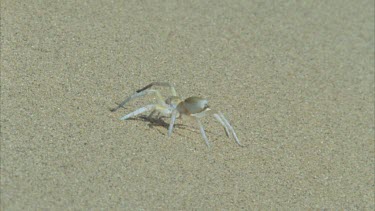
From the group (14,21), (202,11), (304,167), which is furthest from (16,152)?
(202,11)

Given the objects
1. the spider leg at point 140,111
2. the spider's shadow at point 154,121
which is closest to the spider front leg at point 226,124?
the spider's shadow at point 154,121

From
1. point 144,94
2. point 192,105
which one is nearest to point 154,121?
point 144,94

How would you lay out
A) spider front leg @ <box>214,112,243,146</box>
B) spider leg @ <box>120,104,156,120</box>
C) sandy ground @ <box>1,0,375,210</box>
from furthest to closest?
spider front leg @ <box>214,112,243,146</box> → spider leg @ <box>120,104,156,120</box> → sandy ground @ <box>1,0,375,210</box>

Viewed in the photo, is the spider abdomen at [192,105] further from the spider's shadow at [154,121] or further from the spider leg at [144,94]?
the spider's shadow at [154,121]

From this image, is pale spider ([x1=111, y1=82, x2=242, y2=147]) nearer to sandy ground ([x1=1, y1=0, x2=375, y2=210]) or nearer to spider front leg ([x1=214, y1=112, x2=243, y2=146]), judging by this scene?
spider front leg ([x1=214, y1=112, x2=243, y2=146])

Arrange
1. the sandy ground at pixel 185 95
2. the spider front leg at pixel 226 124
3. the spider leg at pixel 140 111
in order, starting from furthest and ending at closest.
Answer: the spider front leg at pixel 226 124
the spider leg at pixel 140 111
the sandy ground at pixel 185 95

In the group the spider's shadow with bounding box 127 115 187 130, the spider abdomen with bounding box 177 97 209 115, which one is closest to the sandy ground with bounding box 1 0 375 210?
the spider's shadow with bounding box 127 115 187 130

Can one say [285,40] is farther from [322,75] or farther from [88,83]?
[88,83]

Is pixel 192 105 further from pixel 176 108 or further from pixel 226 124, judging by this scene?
pixel 226 124
